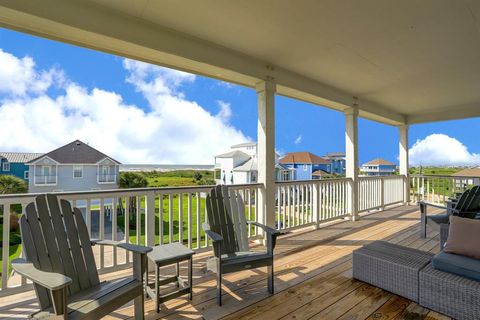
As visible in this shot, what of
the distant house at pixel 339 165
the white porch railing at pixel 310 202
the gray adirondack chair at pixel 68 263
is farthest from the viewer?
the distant house at pixel 339 165

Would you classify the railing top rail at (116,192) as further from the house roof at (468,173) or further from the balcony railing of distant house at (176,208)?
the house roof at (468,173)

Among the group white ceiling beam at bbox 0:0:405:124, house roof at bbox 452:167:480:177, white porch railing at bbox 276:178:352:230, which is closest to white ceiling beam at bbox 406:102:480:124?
house roof at bbox 452:167:480:177

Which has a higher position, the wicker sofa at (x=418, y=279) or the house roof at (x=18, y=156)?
the house roof at (x=18, y=156)

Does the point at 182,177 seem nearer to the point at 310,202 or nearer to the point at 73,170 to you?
the point at 73,170

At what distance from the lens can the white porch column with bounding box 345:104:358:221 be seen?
5637 mm

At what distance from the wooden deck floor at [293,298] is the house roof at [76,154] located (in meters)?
1.57

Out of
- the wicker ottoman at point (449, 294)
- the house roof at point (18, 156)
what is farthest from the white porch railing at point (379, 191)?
the house roof at point (18, 156)

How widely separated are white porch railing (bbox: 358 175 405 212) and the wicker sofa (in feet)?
11.7

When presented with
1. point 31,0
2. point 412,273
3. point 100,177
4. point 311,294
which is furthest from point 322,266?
point 31,0

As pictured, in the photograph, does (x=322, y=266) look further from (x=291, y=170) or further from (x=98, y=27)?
Answer: (x=98, y=27)

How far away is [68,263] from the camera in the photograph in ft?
5.91

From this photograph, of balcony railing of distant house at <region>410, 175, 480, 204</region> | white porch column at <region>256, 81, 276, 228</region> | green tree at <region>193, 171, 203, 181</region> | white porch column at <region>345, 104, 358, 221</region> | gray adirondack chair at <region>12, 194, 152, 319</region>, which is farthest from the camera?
balcony railing of distant house at <region>410, 175, 480, 204</region>

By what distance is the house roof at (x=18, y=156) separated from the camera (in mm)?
3256

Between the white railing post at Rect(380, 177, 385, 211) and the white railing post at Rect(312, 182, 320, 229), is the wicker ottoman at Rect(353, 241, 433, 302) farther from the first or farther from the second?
the white railing post at Rect(380, 177, 385, 211)
